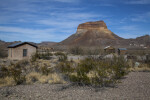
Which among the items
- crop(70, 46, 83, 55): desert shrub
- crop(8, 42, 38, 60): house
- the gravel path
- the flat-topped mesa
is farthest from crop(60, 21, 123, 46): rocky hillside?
the gravel path

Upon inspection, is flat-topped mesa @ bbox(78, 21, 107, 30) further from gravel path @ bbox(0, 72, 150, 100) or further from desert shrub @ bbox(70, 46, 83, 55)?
gravel path @ bbox(0, 72, 150, 100)

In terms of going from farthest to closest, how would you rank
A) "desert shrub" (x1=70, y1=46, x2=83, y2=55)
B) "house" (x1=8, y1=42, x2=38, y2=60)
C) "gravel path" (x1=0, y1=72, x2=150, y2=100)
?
"desert shrub" (x1=70, y1=46, x2=83, y2=55)
"house" (x1=8, y1=42, x2=38, y2=60)
"gravel path" (x1=0, y1=72, x2=150, y2=100)

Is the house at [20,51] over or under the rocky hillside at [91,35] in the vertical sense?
under

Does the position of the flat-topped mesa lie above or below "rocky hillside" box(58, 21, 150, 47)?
above

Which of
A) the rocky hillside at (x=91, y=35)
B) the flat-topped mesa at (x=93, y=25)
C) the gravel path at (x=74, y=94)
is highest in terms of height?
the flat-topped mesa at (x=93, y=25)

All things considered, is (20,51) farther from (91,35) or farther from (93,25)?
(93,25)

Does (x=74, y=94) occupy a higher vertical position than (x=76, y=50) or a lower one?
lower

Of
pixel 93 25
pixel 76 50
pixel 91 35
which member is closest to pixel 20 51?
pixel 76 50

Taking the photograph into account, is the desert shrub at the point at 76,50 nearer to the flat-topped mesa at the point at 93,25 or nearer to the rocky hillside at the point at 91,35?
the rocky hillside at the point at 91,35

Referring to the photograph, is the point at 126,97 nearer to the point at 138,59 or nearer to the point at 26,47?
the point at 138,59

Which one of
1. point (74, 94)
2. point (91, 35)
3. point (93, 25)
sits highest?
point (93, 25)

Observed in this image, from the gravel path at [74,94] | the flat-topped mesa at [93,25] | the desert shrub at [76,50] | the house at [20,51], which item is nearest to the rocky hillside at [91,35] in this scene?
the flat-topped mesa at [93,25]

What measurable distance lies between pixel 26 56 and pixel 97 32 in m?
105

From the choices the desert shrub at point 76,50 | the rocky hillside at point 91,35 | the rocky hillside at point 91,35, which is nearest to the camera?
the desert shrub at point 76,50
